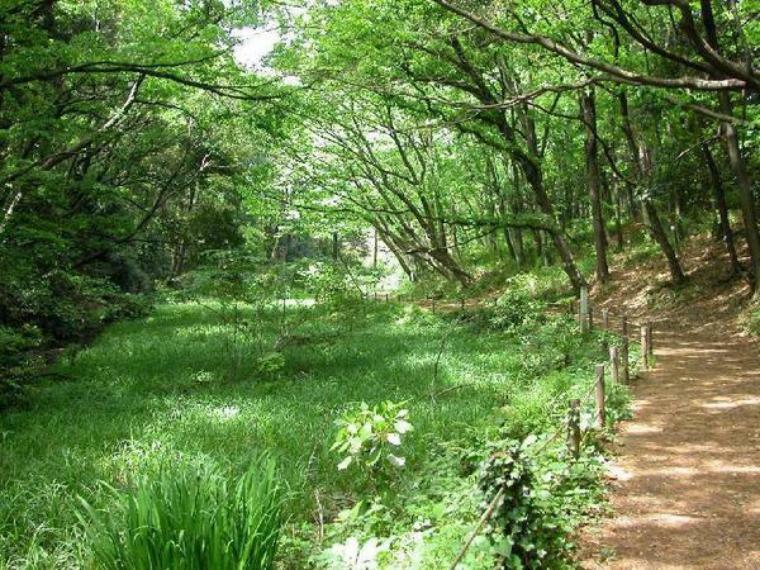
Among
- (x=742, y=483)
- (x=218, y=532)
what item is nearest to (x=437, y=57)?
(x=742, y=483)

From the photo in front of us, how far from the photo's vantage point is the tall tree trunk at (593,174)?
19.8m

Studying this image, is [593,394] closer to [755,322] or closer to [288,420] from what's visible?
[288,420]

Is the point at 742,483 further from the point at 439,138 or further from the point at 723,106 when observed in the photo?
the point at 439,138

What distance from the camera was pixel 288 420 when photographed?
A: 8.26 metres

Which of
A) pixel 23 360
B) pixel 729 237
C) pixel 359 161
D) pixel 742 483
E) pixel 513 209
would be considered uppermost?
pixel 359 161

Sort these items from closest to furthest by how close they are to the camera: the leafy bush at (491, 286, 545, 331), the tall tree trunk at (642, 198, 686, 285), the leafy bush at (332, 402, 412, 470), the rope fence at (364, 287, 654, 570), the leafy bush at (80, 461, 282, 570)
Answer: the leafy bush at (80, 461, 282, 570), the rope fence at (364, 287, 654, 570), the leafy bush at (332, 402, 412, 470), the leafy bush at (491, 286, 545, 331), the tall tree trunk at (642, 198, 686, 285)

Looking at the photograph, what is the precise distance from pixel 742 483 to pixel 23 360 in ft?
39.9

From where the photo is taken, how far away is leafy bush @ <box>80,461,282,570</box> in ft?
10.4

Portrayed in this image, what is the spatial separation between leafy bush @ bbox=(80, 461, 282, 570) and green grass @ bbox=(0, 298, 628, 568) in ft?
3.19

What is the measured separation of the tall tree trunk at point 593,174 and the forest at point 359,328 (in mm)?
130

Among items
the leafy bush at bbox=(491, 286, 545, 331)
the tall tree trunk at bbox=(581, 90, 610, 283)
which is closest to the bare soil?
the leafy bush at bbox=(491, 286, 545, 331)

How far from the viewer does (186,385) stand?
11523 mm

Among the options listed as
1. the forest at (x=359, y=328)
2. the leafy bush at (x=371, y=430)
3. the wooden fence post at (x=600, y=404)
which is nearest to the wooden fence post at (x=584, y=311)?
the forest at (x=359, y=328)

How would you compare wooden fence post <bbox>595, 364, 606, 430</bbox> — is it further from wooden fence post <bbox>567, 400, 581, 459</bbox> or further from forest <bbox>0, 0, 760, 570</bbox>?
wooden fence post <bbox>567, 400, 581, 459</bbox>
